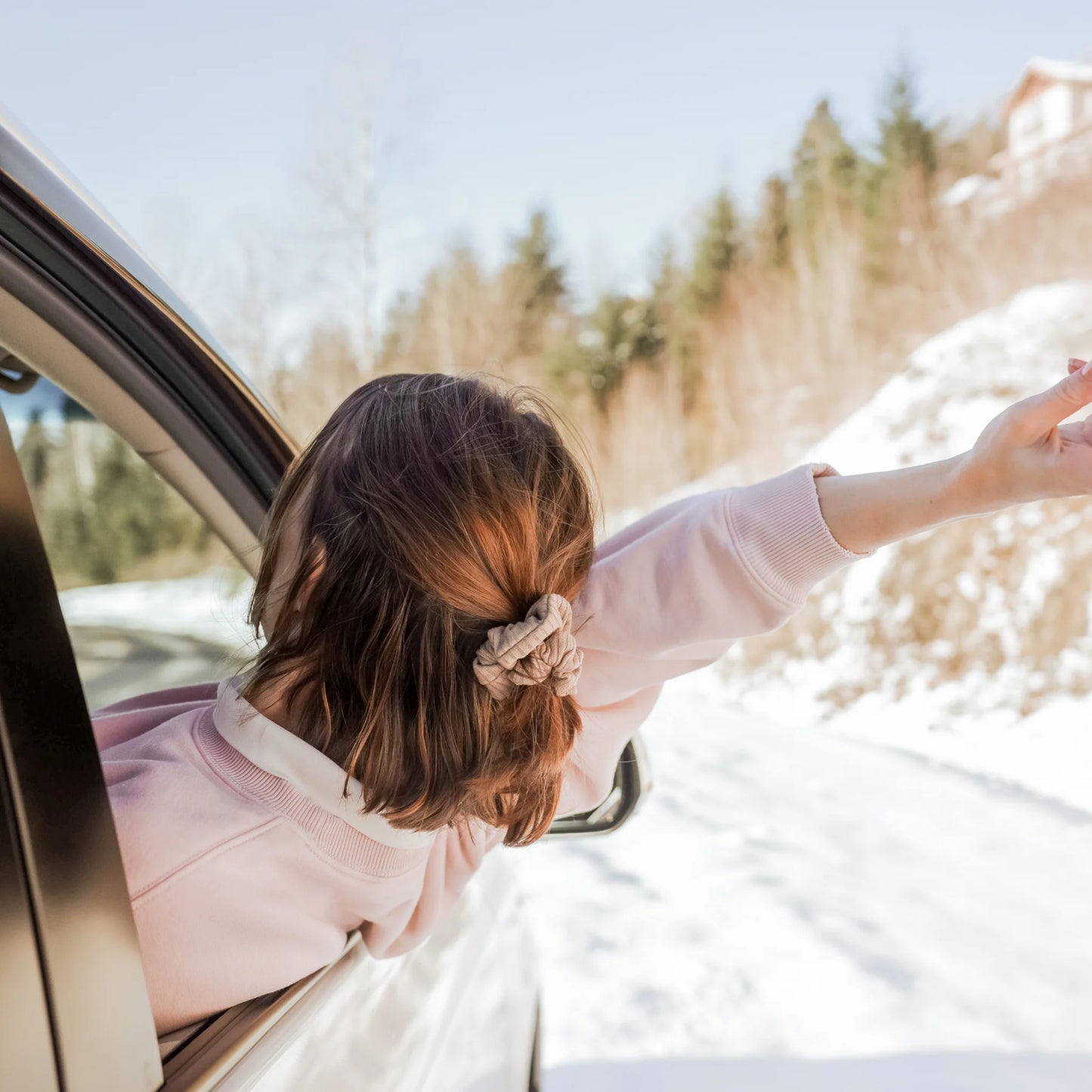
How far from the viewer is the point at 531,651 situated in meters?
0.98

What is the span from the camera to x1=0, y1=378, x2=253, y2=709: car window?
78.2 inches

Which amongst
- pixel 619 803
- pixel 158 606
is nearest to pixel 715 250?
pixel 158 606

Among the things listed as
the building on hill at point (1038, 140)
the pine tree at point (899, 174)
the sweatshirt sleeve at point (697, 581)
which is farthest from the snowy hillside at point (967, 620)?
the sweatshirt sleeve at point (697, 581)

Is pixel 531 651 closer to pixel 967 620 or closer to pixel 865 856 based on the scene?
pixel 865 856

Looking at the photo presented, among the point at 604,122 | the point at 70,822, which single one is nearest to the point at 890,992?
A: the point at 70,822

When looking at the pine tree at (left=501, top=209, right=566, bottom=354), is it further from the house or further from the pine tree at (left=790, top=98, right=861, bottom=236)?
the house

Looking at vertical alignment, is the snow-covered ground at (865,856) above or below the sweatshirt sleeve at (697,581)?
below

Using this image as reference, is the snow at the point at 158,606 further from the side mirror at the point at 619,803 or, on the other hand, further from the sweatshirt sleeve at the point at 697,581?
the sweatshirt sleeve at the point at 697,581

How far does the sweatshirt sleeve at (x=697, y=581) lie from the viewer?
1.07 meters

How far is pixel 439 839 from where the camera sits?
1.20 m

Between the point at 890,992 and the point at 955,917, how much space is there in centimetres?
81

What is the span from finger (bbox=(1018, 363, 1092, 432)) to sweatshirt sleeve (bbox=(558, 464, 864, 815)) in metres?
0.23

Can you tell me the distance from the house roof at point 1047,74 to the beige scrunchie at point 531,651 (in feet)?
31.2

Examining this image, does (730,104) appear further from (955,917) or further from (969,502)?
(969,502)
